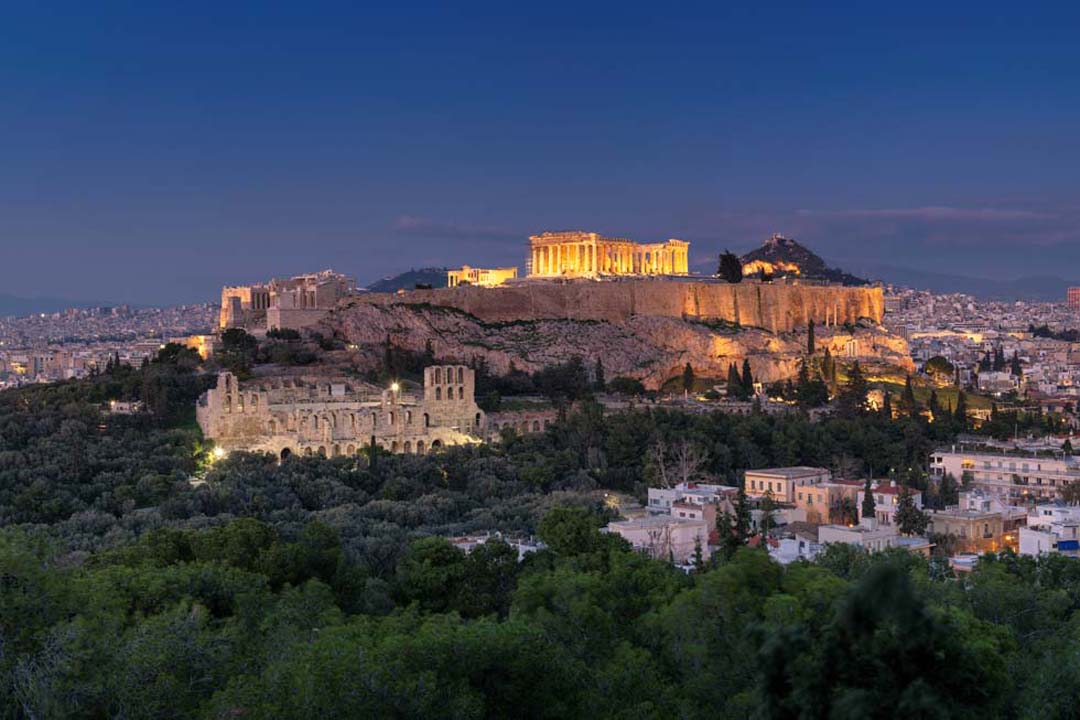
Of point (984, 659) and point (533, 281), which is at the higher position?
point (533, 281)

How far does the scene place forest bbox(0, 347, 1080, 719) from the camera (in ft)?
27.3

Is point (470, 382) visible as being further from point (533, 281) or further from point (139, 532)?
point (533, 281)

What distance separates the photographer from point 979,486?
4112 centimetres

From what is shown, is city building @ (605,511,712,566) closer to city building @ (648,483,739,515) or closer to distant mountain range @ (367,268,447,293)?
city building @ (648,483,739,515)

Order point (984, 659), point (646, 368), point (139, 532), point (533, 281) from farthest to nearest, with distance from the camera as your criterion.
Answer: point (533, 281)
point (646, 368)
point (139, 532)
point (984, 659)

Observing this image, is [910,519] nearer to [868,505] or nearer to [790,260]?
[868,505]

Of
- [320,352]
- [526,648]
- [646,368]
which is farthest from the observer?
[646,368]

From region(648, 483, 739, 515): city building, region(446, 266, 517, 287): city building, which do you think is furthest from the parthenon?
region(648, 483, 739, 515): city building

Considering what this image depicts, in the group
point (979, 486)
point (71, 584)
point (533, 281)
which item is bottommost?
point (979, 486)

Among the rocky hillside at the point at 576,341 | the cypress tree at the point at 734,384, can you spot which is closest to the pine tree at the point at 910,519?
the cypress tree at the point at 734,384

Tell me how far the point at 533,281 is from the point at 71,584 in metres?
55.8

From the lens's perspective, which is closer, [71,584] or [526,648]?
[526,648]

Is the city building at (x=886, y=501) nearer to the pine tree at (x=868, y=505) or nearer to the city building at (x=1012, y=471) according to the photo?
the pine tree at (x=868, y=505)

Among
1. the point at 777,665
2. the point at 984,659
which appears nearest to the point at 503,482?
the point at 984,659
